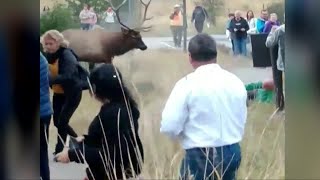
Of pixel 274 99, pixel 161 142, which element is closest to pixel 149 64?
pixel 161 142

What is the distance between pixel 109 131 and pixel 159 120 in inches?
8.0

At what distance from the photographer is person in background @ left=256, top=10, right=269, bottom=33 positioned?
9.72 ft

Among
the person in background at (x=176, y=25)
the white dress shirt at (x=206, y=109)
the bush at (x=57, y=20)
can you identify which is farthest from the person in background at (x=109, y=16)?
the white dress shirt at (x=206, y=109)

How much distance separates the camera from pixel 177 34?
9.70 ft

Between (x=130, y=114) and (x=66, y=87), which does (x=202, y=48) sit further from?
(x=66, y=87)

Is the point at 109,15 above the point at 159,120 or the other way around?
above

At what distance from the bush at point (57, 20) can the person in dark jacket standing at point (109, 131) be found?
0.21 m

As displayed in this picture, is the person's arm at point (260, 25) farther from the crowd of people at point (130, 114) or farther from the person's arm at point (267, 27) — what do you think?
the crowd of people at point (130, 114)

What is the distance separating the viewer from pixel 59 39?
2.96 m

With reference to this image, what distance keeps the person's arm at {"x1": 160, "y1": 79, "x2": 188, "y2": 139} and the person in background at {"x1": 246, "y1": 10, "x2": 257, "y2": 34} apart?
Result: 0.33m

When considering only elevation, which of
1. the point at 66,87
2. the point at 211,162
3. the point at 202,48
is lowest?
the point at 211,162

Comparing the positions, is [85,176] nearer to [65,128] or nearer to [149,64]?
[65,128]

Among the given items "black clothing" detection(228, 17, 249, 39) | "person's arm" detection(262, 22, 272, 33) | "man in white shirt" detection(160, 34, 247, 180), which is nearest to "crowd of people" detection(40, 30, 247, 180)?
"man in white shirt" detection(160, 34, 247, 180)

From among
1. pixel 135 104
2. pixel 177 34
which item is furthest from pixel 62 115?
pixel 177 34
